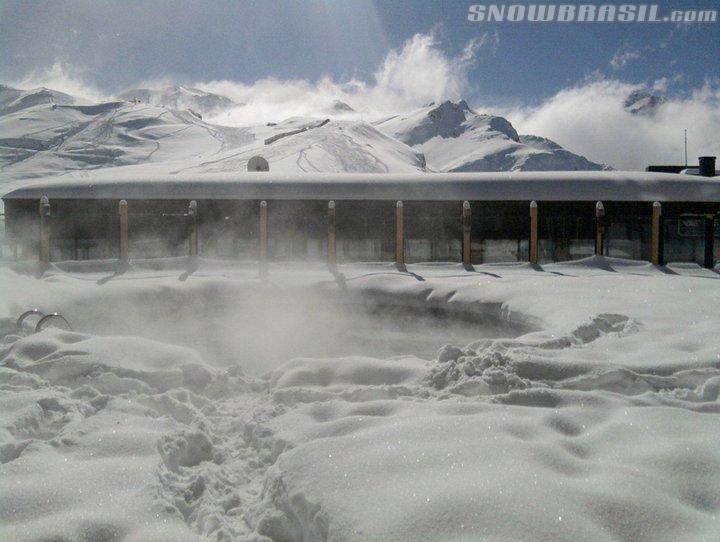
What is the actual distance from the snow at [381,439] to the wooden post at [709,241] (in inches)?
269

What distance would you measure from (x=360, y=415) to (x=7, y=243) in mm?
14303

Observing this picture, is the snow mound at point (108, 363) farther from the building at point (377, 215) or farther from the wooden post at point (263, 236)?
the building at point (377, 215)

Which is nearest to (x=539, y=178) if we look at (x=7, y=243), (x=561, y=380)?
(x=561, y=380)

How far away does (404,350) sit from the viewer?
786cm

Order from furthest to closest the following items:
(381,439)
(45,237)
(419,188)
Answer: (419,188), (45,237), (381,439)

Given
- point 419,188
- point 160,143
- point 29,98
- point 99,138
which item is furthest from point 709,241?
point 29,98

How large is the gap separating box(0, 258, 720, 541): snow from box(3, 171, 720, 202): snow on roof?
6951 millimetres

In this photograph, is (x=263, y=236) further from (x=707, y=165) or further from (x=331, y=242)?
(x=707, y=165)

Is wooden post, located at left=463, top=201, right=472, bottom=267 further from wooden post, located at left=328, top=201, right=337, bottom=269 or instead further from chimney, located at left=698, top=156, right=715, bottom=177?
chimney, located at left=698, top=156, right=715, bottom=177

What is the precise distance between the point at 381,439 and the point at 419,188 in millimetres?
10616

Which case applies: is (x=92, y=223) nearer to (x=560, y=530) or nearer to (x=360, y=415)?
(x=360, y=415)

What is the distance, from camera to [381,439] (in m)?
2.64

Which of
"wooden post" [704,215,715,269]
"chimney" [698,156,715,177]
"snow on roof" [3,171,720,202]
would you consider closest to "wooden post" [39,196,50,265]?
"snow on roof" [3,171,720,202]

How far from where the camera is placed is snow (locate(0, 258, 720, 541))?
6.81ft
